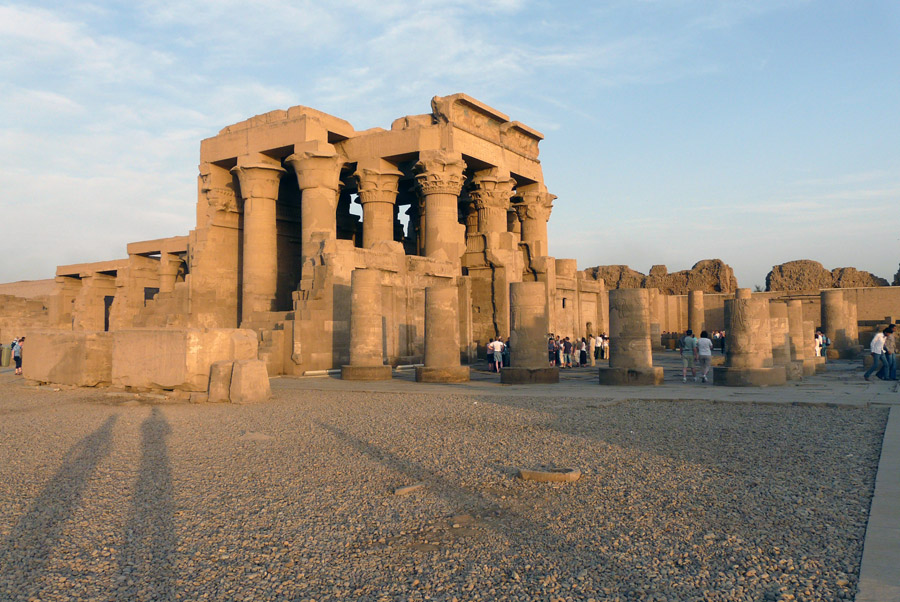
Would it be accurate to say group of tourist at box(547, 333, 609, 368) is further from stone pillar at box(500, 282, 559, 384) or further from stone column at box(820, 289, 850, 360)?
stone column at box(820, 289, 850, 360)

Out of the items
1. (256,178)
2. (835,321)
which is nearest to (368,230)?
(256,178)

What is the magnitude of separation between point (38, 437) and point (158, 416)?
1913 millimetres

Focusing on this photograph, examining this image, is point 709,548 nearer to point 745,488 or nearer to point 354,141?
point 745,488

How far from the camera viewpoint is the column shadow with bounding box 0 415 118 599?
142 inches

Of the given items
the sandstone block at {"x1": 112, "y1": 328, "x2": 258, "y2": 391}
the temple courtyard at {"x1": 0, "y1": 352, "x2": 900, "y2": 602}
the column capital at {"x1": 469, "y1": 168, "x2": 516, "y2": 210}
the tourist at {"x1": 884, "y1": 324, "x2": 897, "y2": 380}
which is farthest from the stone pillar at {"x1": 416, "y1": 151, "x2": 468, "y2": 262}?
the temple courtyard at {"x1": 0, "y1": 352, "x2": 900, "y2": 602}

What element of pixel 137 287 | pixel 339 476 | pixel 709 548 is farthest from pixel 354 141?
pixel 709 548

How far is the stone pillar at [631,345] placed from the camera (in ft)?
46.9

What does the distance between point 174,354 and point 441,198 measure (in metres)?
13.6

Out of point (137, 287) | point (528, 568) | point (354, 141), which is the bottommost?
point (528, 568)

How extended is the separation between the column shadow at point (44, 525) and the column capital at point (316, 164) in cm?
1720

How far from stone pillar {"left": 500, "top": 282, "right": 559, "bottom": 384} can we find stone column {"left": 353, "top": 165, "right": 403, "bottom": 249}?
32.7ft

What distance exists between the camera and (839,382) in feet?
47.8

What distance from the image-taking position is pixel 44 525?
4.48 meters

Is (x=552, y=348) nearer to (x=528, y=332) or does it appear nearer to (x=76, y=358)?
(x=528, y=332)
